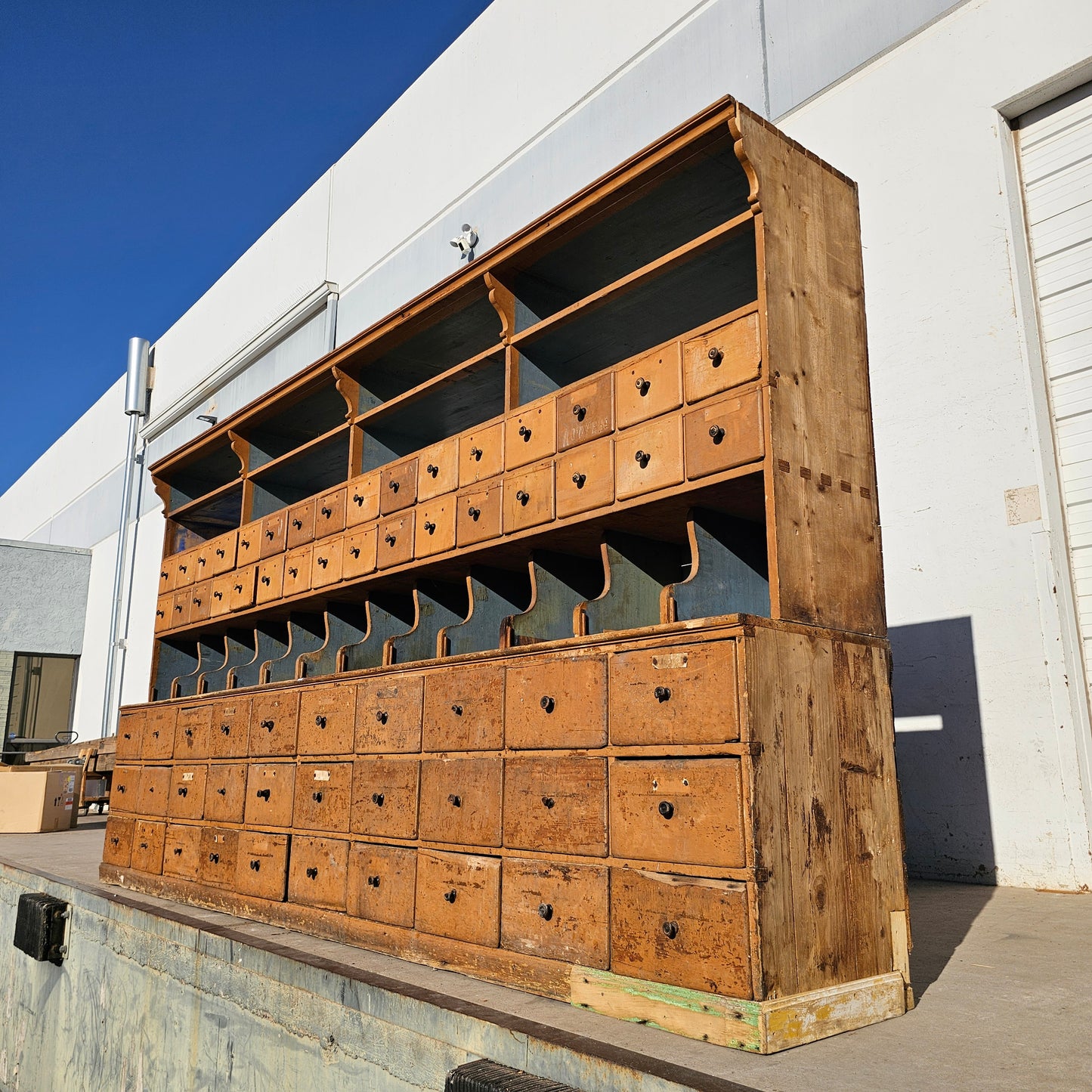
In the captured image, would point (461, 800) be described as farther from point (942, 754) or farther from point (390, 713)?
point (942, 754)

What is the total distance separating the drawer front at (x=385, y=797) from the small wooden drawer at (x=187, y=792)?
1.53 meters

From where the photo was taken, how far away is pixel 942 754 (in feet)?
15.9

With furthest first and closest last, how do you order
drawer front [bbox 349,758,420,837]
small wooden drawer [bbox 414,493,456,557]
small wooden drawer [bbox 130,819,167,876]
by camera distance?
small wooden drawer [bbox 130,819,167,876] < small wooden drawer [bbox 414,493,456,557] < drawer front [bbox 349,758,420,837]

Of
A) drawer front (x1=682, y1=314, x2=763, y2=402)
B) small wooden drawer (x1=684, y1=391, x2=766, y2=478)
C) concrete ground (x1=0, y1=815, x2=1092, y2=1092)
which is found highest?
drawer front (x1=682, y1=314, x2=763, y2=402)

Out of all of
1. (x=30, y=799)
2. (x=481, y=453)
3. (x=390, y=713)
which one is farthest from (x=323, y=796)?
(x=30, y=799)

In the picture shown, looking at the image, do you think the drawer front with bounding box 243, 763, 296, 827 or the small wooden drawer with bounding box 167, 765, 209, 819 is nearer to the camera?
the drawer front with bounding box 243, 763, 296, 827

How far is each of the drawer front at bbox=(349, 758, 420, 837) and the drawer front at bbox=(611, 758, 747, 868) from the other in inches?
41.9

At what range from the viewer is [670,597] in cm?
287

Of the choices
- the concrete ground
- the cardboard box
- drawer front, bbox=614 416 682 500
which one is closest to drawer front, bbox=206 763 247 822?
→ the concrete ground

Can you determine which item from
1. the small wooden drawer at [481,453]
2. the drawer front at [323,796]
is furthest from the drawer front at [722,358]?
the drawer front at [323,796]

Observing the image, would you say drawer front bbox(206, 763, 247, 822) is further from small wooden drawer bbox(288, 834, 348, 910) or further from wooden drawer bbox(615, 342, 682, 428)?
wooden drawer bbox(615, 342, 682, 428)

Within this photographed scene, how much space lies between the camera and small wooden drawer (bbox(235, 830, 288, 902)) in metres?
4.10

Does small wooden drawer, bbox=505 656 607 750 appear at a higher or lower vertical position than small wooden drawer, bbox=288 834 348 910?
higher

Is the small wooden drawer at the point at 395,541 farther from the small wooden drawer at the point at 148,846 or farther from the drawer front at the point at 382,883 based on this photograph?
the small wooden drawer at the point at 148,846
